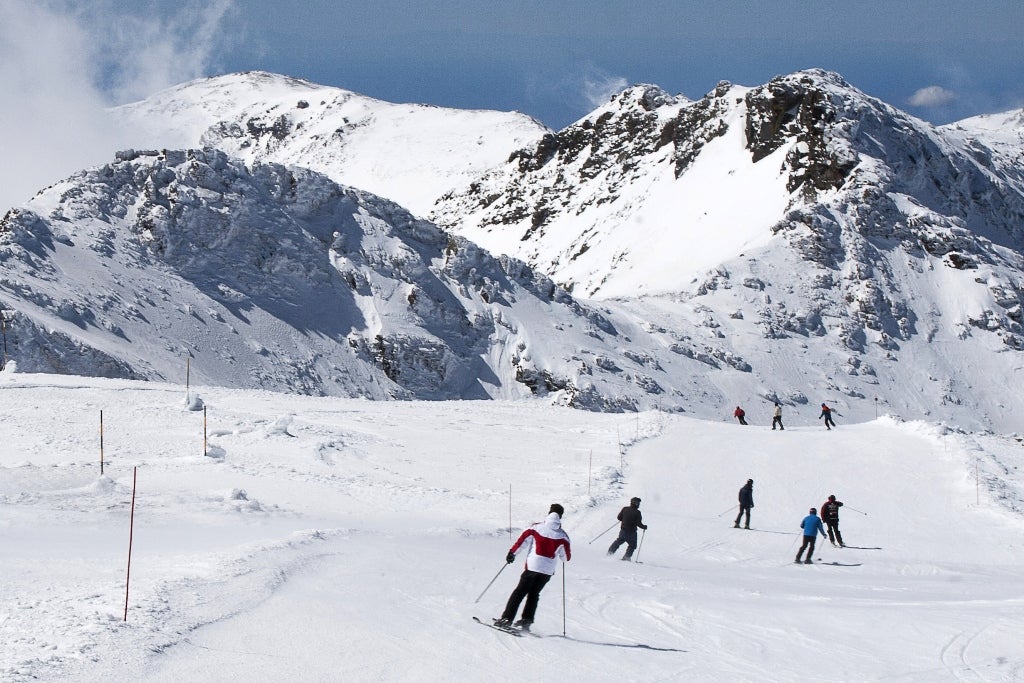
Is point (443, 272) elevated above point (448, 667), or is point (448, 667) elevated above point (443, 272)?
point (443, 272)

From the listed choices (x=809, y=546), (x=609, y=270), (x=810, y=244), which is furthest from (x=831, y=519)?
(x=609, y=270)

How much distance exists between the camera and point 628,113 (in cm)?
11394

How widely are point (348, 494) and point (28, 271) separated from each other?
25724 millimetres

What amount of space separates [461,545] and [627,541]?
3.11 m

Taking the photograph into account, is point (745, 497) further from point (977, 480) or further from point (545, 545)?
point (545, 545)

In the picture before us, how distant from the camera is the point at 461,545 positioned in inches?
584

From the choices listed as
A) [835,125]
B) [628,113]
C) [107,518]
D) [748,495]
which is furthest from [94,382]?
[628,113]

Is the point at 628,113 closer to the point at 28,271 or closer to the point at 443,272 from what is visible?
the point at 443,272

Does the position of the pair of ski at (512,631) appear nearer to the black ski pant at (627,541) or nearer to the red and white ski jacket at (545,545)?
the red and white ski jacket at (545,545)

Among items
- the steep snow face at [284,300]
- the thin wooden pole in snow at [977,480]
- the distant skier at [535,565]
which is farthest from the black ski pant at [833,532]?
the steep snow face at [284,300]

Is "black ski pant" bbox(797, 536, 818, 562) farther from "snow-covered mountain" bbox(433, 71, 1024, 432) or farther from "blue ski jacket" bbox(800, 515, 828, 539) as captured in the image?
"snow-covered mountain" bbox(433, 71, 1024, 432)

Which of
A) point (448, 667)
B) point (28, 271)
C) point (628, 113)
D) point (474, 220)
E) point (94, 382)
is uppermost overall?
point (628, 113)

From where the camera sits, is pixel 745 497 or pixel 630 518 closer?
pixel 630 518

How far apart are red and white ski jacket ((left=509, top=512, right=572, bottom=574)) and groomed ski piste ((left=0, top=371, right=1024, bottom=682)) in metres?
0.48
